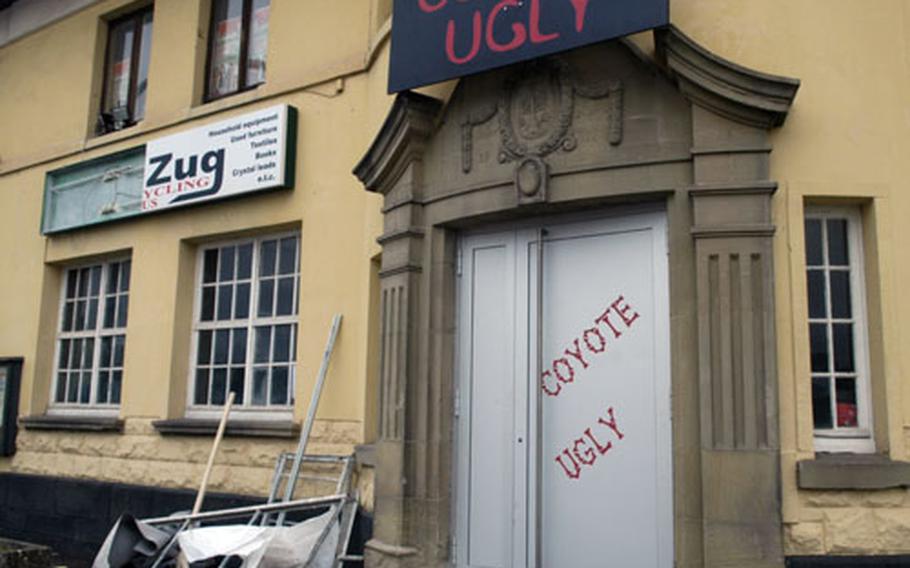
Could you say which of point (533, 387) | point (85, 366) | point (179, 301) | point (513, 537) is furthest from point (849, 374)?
point (85, 366)

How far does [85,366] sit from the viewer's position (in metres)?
11.1

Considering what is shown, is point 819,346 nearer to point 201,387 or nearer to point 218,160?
point 218,160

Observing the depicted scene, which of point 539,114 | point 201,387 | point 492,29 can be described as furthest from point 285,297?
point 492,29

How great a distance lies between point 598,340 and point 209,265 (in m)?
5.14

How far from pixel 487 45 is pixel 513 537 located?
354 centimetres

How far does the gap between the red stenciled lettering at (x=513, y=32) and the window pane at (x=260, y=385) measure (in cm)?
428

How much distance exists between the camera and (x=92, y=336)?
11.0 metres

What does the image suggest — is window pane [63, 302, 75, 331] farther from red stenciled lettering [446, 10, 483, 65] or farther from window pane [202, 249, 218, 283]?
red stenciled lettering [446, 10, 483, 65]

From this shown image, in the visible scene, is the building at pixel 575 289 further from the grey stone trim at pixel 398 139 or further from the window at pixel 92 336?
the window at pixel 92 336

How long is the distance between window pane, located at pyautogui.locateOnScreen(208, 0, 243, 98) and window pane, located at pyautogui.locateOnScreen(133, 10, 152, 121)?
3.97 ft

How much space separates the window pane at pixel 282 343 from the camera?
896cm

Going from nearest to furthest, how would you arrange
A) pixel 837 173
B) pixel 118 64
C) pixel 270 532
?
pixel 837 173
pixel 270 532
pixel 118 64

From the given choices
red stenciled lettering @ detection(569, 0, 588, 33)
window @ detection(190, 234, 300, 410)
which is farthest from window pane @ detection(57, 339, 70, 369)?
red stenciled lettering @ detection(569, 0, 588, 33)

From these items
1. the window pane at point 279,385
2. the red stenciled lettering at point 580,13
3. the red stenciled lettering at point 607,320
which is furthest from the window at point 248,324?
the red stenciled lettering at point 580,13
